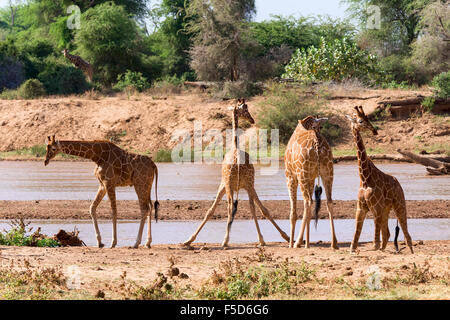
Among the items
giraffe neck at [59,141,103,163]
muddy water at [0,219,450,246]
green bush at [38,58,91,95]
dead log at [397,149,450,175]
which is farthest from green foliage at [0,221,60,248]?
green bush at [38,58,91,95]

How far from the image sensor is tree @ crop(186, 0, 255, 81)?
43.2 m

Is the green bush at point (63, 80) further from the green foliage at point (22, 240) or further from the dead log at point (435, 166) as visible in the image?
the green foliage at point (22, 240)

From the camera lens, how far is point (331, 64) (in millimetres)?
41469

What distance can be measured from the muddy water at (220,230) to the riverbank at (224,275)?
2202 mm

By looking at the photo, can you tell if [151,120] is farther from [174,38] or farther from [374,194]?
[374,194]

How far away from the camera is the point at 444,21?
1746 inches

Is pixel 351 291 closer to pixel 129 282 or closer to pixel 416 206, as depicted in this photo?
pixel 129 282

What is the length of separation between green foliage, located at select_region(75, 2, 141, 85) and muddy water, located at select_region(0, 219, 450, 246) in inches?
1336

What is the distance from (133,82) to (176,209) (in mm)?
29735

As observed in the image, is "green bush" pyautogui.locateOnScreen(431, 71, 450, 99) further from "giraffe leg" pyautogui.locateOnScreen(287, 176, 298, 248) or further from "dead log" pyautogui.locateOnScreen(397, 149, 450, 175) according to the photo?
"giraffe leg" pyautogui.locateOnScreen(287, 176, 298, 248)

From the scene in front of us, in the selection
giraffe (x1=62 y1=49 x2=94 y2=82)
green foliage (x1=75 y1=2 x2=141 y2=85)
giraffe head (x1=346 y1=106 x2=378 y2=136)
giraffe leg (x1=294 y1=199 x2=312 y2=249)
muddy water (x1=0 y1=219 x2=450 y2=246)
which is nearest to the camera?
giraffe head (x1=346 y1=106 x2=378 y2=136)

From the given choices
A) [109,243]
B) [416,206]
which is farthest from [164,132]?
[109,243]

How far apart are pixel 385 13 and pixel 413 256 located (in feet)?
150

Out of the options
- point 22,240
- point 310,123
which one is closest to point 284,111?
point 310,123
